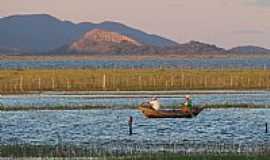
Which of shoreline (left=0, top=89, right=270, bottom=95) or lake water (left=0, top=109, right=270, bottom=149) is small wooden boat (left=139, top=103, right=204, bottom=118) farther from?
shoreline (left=0, top=89, right=270, bottom=95)

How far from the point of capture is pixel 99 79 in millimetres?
95562

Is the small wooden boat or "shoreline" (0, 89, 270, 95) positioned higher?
the small wooden boat

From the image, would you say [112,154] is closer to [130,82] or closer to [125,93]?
[125,93]

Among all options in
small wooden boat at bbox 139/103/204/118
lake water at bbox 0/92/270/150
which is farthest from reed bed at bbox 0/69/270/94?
small wooden boat at bbox 139/103/204/118

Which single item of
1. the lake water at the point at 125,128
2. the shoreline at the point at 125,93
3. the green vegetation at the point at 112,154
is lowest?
the lake water at the point at 125,128

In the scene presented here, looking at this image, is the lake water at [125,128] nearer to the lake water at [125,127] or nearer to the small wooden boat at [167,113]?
the lake water at [125,127]

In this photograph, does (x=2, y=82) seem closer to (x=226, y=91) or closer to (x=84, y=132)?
(x=226, y=91)

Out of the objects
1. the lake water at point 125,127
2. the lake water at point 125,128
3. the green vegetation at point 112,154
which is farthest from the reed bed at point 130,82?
the green vegetation at point 112,154

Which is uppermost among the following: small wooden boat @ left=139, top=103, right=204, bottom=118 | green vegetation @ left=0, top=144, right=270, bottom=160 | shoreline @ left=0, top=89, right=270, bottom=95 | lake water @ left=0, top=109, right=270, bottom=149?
green vegetation @ left=0, top=144, right=270, bottom=160

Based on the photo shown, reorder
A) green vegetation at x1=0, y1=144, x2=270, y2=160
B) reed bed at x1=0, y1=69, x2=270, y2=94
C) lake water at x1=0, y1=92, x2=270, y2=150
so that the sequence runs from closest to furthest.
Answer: green vegetation at x1=0, y1=144, x2=270, y2=160 → lake water at x1=0, y1=92, x2=270, y2=150 → reed bed at x1=0, y1=69, x2=270, y2=94

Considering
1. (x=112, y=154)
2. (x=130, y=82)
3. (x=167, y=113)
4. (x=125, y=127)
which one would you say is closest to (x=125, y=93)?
(x=130, y=82)

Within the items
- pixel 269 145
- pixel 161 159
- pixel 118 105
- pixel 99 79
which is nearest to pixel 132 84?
pixel 99 79

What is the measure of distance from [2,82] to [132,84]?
15.6m

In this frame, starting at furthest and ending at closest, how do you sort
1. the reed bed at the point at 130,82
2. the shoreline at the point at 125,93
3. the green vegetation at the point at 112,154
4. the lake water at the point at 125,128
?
the reed bed at the point at 130,82
the shoreline at the point at 125,93
the lake water at the point at 125,128
the green vegetation at the point at 112,154
